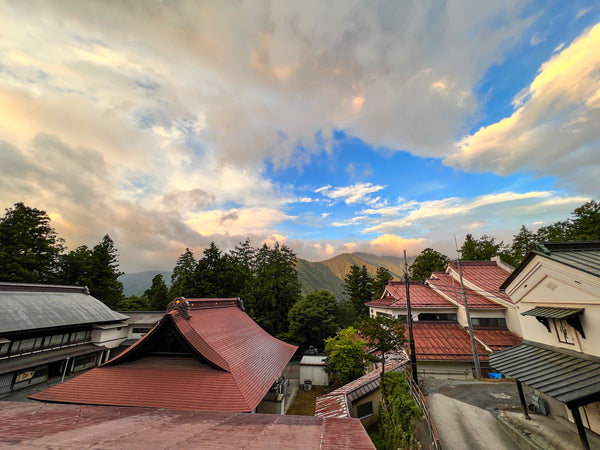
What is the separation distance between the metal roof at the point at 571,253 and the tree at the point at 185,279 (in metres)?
40.0

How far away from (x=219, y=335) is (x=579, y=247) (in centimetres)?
1918

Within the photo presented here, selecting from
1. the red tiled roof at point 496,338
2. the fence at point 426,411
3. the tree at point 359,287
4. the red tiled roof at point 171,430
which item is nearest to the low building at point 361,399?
the fence at point 426,411

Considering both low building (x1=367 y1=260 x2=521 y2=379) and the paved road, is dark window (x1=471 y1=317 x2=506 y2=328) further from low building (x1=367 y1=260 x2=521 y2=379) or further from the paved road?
the paved road

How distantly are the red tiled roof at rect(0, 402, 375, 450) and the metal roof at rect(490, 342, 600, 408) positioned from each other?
7.47 meters

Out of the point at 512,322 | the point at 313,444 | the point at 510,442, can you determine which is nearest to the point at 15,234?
the point at 313,444

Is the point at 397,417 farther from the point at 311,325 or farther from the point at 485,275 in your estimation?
the point at 485,275

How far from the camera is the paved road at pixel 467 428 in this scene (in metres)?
8.48

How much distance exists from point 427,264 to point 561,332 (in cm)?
4370

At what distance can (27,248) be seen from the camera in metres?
33.5

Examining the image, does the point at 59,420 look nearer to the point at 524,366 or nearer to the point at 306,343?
the point at 524,366

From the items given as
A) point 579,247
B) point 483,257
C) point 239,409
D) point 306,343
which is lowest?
point 306,343

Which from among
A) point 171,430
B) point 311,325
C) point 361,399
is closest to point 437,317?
point 311,325

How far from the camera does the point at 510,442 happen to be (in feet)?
28.5

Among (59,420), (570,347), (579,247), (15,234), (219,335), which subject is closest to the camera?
(59,420)
